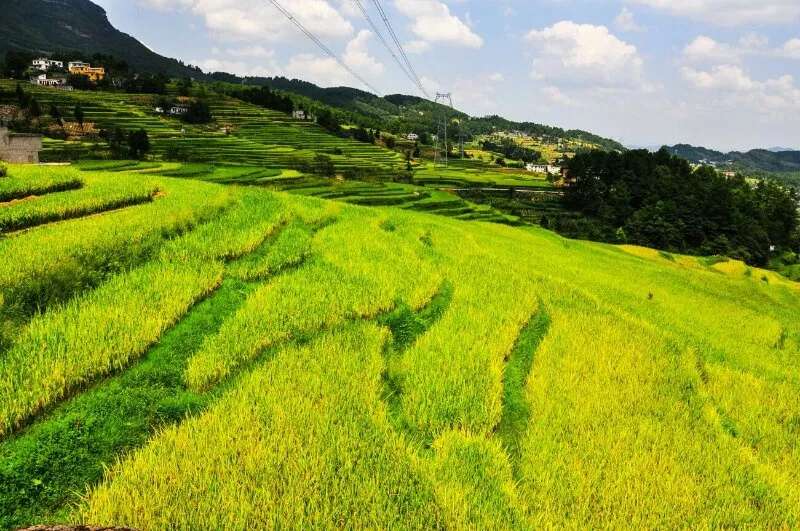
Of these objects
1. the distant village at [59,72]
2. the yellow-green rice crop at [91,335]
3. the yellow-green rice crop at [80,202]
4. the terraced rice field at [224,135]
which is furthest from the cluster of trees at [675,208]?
the distant village at [59,72]

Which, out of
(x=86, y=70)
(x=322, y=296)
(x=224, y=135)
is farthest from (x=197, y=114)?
(x=322, y=296)

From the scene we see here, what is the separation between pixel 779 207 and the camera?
2785 inches

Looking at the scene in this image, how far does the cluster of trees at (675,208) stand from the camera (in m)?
59.2

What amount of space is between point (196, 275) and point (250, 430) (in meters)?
3.86

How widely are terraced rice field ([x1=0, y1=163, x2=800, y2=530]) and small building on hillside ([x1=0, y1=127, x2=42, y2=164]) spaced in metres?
15.3

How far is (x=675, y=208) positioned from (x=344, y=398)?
6971cm

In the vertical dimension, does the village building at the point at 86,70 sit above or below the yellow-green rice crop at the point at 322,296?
above

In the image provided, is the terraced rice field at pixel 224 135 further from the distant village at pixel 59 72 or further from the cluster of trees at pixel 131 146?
the distant village at pixel 59 72

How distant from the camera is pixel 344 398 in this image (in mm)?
4473

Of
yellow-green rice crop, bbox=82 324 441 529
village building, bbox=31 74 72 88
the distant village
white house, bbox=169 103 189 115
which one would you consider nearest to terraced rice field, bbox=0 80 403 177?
white house, bbox=169 103 189 115

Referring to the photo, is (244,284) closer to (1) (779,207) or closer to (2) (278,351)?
(2) (278,351)

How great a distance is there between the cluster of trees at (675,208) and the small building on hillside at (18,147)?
5605 centimetres

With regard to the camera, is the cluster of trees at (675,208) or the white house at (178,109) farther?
the white house at (178,109)

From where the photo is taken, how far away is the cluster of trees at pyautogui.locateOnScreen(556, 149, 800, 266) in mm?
59188
